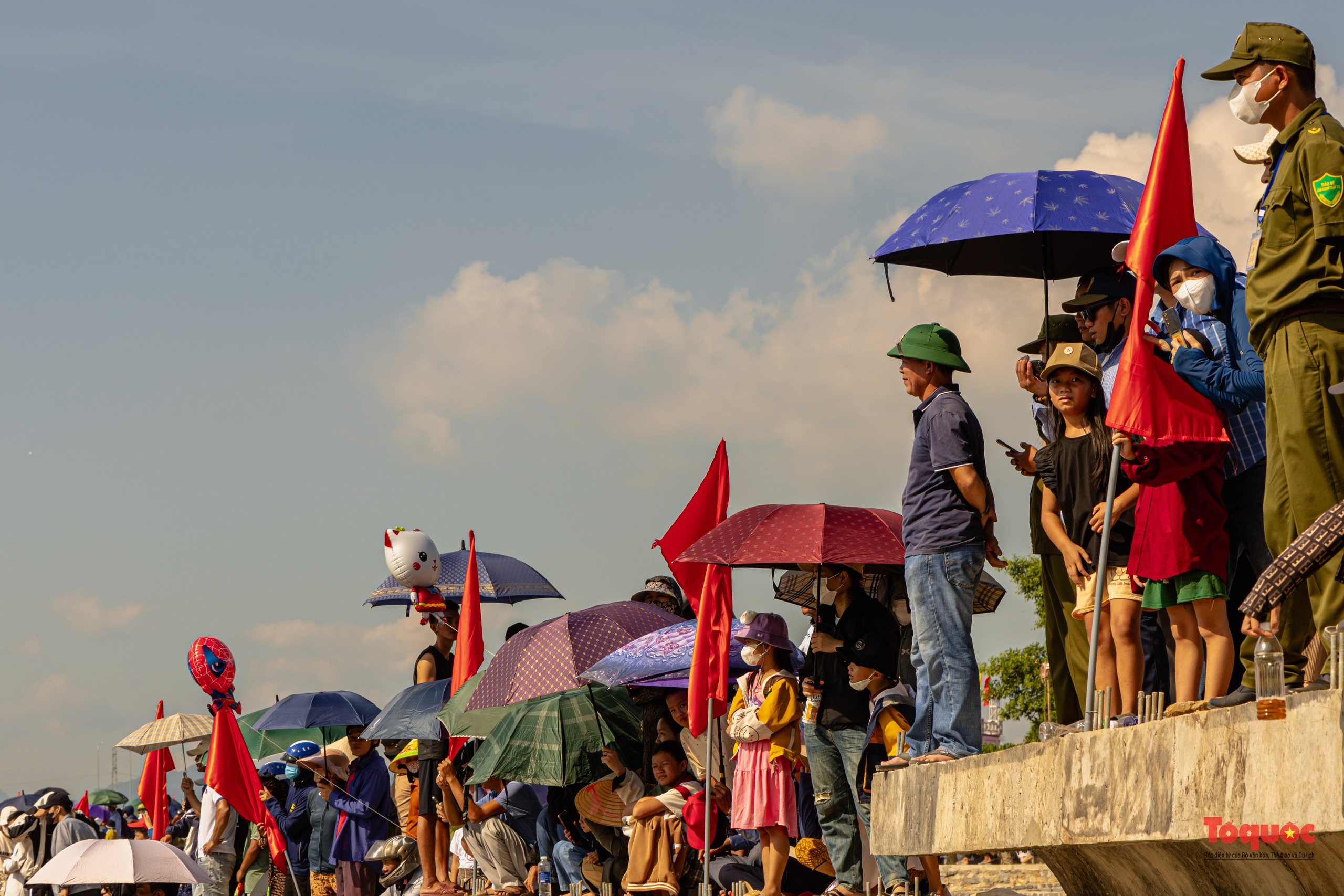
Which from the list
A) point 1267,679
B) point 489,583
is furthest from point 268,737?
point 1267,679

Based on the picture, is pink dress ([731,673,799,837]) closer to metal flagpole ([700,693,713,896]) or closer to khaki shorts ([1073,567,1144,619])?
metal flagpole ([700,693,713,896])

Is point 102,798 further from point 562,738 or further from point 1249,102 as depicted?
point 1249,102

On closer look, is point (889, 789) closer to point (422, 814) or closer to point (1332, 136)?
point (1332, 136)

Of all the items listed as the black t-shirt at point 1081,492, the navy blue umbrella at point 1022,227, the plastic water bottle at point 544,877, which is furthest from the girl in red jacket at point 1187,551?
the plastic water bottle at point 544,877

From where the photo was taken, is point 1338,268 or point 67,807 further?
point 67,807

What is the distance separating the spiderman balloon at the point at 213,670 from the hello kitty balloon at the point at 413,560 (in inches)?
84.6

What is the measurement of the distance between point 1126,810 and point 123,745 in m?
18.1

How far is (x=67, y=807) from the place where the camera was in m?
18.9

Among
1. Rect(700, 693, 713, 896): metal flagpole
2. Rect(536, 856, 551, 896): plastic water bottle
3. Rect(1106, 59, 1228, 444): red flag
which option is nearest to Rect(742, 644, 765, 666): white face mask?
Rect(700, 693, 713, 896): metal flagpole

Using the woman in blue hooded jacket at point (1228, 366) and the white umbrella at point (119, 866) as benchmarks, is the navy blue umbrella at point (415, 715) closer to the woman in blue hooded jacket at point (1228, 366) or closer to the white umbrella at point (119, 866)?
the white umbrella at point (119, 866)

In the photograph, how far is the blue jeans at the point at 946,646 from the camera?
7055mm

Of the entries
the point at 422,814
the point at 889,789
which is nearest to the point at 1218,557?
the point at 889,789

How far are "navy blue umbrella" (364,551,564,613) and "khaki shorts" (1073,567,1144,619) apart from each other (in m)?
10.6

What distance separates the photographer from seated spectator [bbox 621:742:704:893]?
10336mm
